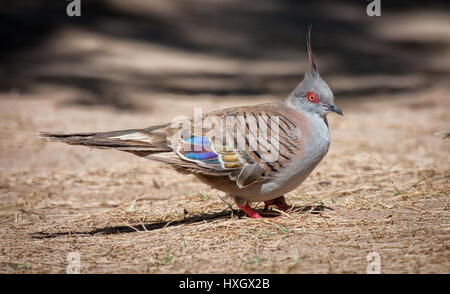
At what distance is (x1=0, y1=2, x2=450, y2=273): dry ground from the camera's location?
3.75 m

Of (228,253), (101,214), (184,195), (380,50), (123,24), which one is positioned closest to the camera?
(228,253)

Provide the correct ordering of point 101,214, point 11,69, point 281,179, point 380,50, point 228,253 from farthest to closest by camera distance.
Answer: point 380,50 < point 11,69 < point 101,214 < point 281,179 < point 228,253

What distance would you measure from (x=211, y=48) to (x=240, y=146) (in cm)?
791

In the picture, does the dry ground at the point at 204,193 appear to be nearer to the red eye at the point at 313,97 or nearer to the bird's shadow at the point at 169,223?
the bird's shadow at the point at 169,223

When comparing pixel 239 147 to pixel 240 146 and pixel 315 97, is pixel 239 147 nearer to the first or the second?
pixel 240 146

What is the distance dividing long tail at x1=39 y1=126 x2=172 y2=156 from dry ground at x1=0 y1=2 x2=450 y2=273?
0.89ft

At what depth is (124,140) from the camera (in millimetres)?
4254

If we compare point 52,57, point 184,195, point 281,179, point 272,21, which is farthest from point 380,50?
point 281,179

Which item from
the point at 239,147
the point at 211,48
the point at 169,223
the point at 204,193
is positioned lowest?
the point at 169,223

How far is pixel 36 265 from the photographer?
148 inches

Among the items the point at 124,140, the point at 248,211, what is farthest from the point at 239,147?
the point at 124,140

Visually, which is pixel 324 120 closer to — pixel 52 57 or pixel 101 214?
pixel 101 214

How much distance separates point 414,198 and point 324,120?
1055 millimetres

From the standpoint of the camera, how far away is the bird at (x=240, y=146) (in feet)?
13.9
